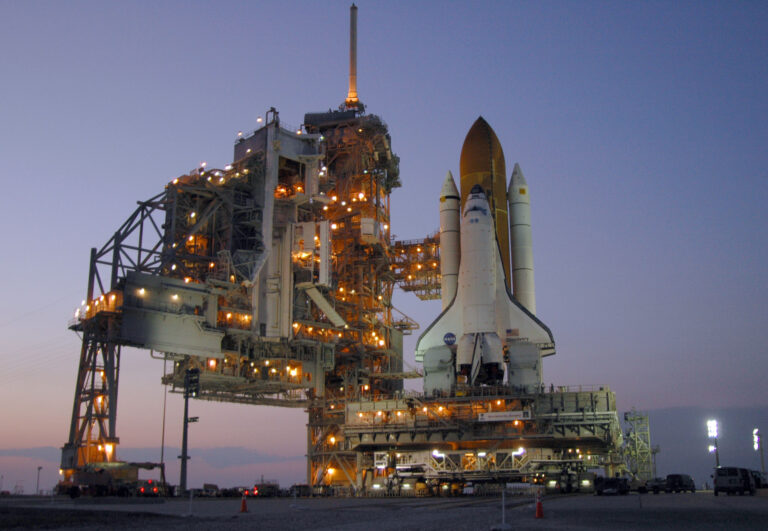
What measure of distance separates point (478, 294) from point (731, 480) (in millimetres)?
20330

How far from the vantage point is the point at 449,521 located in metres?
23.5

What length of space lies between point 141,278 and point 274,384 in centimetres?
1354

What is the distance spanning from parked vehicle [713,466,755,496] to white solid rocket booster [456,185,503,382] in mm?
16638

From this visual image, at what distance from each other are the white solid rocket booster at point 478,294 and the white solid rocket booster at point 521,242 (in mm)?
5821

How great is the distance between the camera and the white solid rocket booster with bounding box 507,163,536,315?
6188 centimetres

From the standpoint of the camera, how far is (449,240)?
63.8 m

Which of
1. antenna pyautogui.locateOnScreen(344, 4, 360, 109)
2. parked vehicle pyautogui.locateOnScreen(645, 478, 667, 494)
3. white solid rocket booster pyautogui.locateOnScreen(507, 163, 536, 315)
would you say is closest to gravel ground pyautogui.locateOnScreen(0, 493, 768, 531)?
parked vehicle pyautogui.locateOnScreen(645, 478, 667, 494)

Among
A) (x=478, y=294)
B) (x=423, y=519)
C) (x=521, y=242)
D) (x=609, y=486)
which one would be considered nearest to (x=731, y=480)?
(x=609, y=486)

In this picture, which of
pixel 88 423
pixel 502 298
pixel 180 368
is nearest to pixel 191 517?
pixel 88 423

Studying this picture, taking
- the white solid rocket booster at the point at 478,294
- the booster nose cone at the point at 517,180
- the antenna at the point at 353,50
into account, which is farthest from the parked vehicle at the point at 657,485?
the antenna at the point at 353,50

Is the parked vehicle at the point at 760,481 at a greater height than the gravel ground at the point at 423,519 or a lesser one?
lesser

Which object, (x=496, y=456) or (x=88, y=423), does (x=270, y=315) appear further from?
(x=496, y=456)

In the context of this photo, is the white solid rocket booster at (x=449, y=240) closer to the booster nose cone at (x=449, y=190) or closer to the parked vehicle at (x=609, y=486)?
the booster nose cone at (x=449, y=190)

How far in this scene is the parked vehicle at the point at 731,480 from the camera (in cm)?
4106
